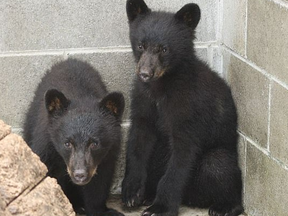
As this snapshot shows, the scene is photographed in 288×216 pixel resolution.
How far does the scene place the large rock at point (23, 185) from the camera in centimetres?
521

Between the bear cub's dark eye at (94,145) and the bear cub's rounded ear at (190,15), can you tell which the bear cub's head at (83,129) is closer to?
the bear cub's dark eye at (94,145)

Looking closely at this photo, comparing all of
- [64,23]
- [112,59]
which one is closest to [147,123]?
[112,59]

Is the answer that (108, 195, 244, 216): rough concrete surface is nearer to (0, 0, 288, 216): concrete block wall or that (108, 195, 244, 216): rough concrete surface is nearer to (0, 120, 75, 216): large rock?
(0, 0, 288, 216): concrete block wall

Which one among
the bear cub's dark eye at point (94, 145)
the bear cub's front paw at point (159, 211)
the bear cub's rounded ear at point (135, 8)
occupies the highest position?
the bear cub's rounded ear at point (135, 8)

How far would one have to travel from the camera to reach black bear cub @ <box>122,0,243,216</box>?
7164 mm

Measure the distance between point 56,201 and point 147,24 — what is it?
7.40 ft

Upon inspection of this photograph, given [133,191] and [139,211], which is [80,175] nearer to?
[133,191]

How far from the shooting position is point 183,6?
722 centimetres

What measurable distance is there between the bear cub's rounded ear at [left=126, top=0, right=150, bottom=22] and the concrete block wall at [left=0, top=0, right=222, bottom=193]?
46cm

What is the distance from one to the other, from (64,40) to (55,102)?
1257 millimetres

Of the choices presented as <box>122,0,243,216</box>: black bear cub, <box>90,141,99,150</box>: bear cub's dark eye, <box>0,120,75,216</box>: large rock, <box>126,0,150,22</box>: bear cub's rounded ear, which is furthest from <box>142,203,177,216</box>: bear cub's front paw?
<box>126,0,150,22</box>: bear cub's rounded ear

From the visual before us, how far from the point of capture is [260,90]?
6.86 metres

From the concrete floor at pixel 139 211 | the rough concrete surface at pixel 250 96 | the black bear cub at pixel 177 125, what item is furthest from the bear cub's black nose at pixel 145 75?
the concrete floor at pixel 139 211

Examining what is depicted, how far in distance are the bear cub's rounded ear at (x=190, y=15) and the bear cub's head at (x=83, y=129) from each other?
3.45 ft
